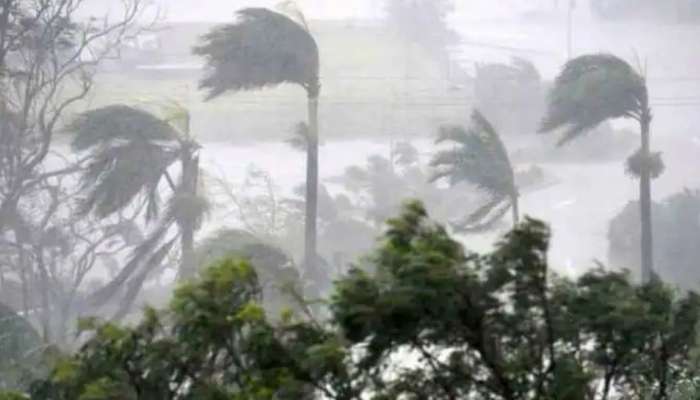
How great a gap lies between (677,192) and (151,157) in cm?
400

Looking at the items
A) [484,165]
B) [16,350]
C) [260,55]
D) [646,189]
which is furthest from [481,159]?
[16,350]

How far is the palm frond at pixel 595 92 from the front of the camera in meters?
10.0

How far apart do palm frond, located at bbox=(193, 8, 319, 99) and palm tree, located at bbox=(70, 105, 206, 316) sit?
41 centimetres

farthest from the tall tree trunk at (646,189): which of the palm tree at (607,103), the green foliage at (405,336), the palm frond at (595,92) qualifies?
the green foliage at (405,336)

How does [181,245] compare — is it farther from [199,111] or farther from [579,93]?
[579,93]

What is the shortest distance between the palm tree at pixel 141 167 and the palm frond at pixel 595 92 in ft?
8.46

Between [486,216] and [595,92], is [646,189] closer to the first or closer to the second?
[595,92]

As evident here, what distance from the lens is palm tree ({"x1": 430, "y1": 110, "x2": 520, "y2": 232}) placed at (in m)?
9.84

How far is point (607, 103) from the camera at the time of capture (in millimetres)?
10102

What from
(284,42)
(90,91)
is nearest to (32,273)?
(90,91)

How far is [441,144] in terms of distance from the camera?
10.8m

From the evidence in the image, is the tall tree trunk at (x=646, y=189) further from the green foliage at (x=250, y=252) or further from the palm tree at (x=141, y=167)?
the palm tree at (x=141, y=167)

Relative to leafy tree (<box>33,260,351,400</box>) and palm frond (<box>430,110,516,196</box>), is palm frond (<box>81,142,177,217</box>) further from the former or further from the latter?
leafy tree (<box>33,260,351,400</box>)

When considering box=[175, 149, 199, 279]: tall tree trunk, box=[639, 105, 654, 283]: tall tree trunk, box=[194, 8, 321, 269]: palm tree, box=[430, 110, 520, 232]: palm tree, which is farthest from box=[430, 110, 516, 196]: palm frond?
box=[175, 149, 199, 279]: tall tree trunk
